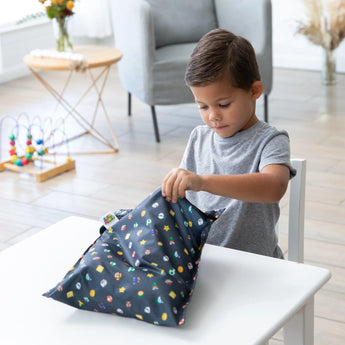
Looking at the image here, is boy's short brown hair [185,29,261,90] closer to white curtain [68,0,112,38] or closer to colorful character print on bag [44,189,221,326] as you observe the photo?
colorful character print on bag [44,189,221,326]

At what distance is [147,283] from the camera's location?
0.96 m

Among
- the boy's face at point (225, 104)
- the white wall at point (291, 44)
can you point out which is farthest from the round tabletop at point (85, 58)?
the boy's face at point (225, 104)

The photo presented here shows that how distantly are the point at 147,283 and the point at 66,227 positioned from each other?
34 centimetres

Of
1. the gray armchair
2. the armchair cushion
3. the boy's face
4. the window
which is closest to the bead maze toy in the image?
the gray armchair

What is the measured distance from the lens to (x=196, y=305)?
0.97 metres

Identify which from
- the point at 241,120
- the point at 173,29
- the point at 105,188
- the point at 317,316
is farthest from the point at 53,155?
the point at 241,120

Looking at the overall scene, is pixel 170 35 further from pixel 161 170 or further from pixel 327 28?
pixel 327 28

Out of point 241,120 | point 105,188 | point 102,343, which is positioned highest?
point 241,120

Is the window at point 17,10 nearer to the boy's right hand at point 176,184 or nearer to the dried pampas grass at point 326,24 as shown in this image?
the dried pampas grass at point 326,24

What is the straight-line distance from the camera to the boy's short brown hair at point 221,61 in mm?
1246

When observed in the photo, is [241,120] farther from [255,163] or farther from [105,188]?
[105,188]

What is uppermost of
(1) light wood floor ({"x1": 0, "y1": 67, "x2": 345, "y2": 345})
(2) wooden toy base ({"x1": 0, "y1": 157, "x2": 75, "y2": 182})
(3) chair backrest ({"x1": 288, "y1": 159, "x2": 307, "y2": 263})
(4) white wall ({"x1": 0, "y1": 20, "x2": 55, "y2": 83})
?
(3) chair backrest ({"x1": 288, "y1": 159, "x2": 307, "y2": 263})

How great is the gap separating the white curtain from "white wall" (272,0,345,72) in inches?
57.1

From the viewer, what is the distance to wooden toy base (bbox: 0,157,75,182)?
330cm
